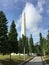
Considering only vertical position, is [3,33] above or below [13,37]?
below

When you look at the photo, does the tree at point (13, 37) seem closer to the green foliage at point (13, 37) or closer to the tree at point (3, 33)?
the green foliage at point (13, 37)

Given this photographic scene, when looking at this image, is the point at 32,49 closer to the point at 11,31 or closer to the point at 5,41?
the point at 11,31

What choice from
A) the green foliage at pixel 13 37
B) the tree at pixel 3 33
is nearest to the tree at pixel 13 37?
the green foliage at pixel 13 37

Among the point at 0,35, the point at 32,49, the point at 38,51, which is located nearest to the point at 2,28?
the point at 0,35

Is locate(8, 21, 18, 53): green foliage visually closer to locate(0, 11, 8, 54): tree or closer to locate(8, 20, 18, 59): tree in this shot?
locate(8, 20, 18, 59): tree

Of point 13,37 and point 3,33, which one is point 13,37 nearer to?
point 13,37

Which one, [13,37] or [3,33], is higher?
[13,37]

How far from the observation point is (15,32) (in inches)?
2640

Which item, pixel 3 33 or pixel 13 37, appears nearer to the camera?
pixel 3 33

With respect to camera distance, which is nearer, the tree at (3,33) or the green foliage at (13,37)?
the tree at (3,33)

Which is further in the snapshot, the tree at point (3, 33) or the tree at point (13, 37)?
the tree at point (13, 37)

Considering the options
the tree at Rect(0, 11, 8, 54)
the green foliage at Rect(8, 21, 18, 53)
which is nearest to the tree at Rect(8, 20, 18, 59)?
the green foliage at Rect(8, 21, 18, 53)

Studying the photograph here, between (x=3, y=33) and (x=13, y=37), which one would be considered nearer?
(x=3, y=33)

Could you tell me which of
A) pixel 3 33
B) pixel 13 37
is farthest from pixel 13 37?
pixel 3 33
